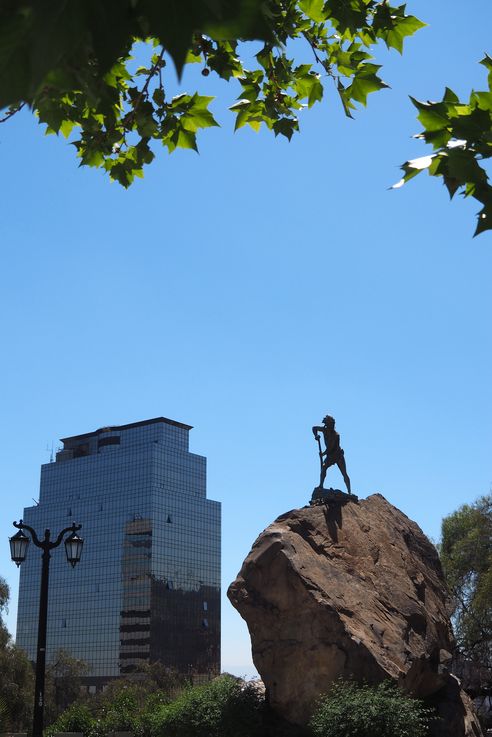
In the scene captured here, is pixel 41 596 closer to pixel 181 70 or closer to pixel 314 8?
pixel 314 8

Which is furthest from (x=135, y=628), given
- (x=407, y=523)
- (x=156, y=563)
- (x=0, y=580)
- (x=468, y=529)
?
(x=407, y=523)

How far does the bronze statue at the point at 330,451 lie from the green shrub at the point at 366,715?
233 inches

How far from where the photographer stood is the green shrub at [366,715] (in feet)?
44.2

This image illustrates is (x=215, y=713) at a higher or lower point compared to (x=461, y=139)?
lower

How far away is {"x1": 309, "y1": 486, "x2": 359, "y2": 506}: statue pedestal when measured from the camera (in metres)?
18.1

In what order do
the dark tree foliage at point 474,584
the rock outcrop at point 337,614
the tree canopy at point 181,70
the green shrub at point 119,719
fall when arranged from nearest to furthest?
the tree canopy at point 181,70
the rock outcrop at point 337,614
the green shrub at point 119,719
the dark tree foliage at point 474,584

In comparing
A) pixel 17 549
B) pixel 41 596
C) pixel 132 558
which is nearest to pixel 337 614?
pixel 41 596

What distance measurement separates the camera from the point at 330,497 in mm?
18125

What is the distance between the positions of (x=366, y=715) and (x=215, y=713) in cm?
415

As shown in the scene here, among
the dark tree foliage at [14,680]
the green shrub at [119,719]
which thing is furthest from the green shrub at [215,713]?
the dark tree foliage at [14,680]

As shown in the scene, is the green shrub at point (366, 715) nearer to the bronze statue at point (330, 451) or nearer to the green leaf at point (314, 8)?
the bronze statue at point (330, 451)

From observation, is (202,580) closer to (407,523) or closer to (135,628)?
(135,628)

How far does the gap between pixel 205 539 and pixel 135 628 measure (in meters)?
19.9

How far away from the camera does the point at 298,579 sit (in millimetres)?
15297
